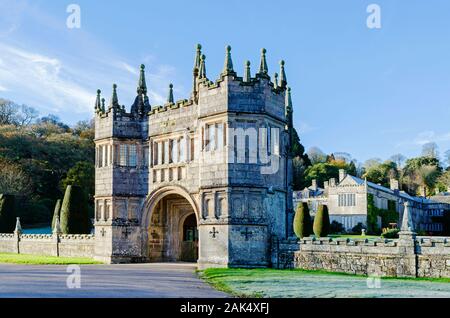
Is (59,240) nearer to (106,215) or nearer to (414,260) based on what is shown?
(106,215)

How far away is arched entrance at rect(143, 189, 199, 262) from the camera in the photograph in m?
29.1

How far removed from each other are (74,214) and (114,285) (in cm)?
2325

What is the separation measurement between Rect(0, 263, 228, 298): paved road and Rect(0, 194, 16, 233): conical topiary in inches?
1072

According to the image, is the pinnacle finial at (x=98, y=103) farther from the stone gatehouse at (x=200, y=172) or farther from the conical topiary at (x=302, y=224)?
the conical topiary at (x=302, y=224)

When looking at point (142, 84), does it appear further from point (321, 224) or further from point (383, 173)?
point (383, 173)

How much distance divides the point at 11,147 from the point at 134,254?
1476 inches

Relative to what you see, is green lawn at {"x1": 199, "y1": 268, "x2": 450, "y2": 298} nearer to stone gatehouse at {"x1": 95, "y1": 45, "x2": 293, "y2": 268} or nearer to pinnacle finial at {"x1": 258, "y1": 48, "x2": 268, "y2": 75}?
stone gatehouse at {"x1": 95, "y1": 45, "x2": 293, "y2": 268}

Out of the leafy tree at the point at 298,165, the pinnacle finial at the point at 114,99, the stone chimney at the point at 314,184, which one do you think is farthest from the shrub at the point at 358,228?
the pinnacle finial at the point at 114,99

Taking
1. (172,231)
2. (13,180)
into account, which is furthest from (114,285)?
(13,180)

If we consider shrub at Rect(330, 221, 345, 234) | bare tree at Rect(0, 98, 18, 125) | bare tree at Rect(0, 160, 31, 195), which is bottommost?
shrub at Rect(330, 221, 345, 234)

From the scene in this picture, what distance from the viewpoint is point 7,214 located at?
45969 millimetres

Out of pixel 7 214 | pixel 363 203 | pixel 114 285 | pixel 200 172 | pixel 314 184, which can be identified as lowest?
pixel 114 285

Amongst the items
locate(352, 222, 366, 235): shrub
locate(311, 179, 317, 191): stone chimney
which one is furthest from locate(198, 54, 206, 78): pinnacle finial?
locate(311, 179, 317, 191): stone chimney

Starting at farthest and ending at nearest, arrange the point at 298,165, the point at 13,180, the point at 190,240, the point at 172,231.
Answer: the point at 298,165, the point at 13,180, the point at 190,240, the point at 172,231
